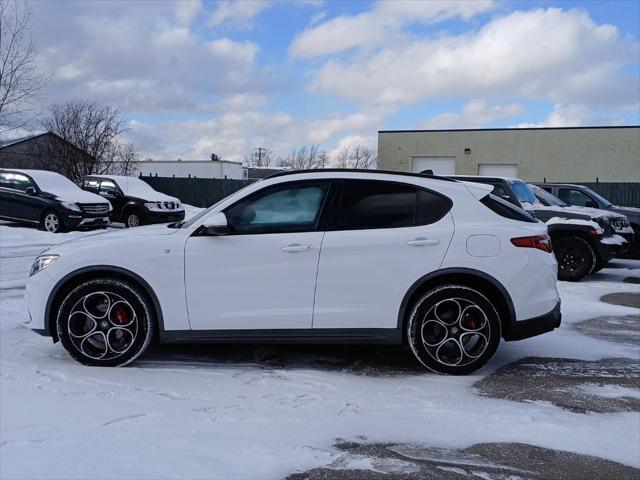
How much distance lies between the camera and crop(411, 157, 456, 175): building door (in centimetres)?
3725

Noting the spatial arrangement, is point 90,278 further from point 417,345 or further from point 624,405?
point 624,405

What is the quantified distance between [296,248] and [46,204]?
13.0 metres

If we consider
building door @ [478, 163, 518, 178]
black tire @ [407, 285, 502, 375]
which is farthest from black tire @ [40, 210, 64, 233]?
building door @ [478, 163, 518, 178]

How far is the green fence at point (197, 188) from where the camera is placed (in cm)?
3231

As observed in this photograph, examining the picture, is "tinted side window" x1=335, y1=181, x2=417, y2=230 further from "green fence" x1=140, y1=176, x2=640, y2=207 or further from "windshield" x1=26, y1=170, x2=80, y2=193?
"green fence" x1=140, y1=176, x2=640, y2=207

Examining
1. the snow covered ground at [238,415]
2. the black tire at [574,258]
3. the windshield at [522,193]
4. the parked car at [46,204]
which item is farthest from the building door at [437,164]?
the snow covered ground at [238,415]

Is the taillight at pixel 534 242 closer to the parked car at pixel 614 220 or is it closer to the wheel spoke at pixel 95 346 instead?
the wheel spoke at pixel 95 346

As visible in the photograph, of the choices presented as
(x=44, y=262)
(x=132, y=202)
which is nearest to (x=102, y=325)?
(x=44, y=262)

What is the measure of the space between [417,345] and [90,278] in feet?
8.97

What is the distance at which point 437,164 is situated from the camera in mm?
37688

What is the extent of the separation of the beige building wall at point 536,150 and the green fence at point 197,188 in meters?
11.5

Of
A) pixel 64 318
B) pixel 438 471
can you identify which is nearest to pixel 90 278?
pixel 64 318

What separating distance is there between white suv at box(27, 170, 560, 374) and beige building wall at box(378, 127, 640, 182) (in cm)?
3321

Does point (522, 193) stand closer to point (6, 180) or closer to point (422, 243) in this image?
point (422, 243)
